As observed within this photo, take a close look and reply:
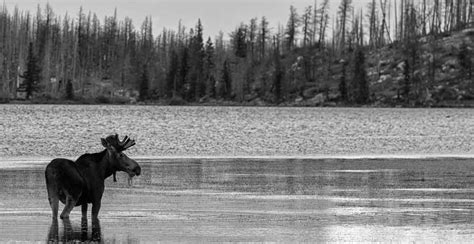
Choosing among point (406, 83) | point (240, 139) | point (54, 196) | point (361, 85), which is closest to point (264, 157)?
point (240, 139)

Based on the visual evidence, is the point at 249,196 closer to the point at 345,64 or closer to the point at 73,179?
the point at 73,179

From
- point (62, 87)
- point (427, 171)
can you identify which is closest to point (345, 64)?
point (62, 87)

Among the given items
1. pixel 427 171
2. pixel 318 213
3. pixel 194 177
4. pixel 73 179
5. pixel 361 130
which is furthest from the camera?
pixel 361 130

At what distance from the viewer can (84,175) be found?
15.2 meters

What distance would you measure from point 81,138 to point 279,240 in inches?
1328

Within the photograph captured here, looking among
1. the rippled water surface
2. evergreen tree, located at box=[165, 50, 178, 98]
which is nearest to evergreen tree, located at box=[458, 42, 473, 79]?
evergreen tree, located at box=[165, 50, 178, 98]

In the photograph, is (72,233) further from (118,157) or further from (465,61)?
(465,61)

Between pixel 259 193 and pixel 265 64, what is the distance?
145m

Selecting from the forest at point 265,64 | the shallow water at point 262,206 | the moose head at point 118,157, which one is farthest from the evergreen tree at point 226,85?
the moose head at point 118,157

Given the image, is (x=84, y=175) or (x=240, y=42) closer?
(x=84, y=175)

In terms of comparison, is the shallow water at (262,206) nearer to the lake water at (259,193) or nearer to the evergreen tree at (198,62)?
the lake water at (259,193)

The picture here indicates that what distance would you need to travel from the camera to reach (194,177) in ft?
83.8

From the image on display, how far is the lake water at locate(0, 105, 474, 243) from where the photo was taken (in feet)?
48.2

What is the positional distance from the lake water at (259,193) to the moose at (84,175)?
0.36 metres
